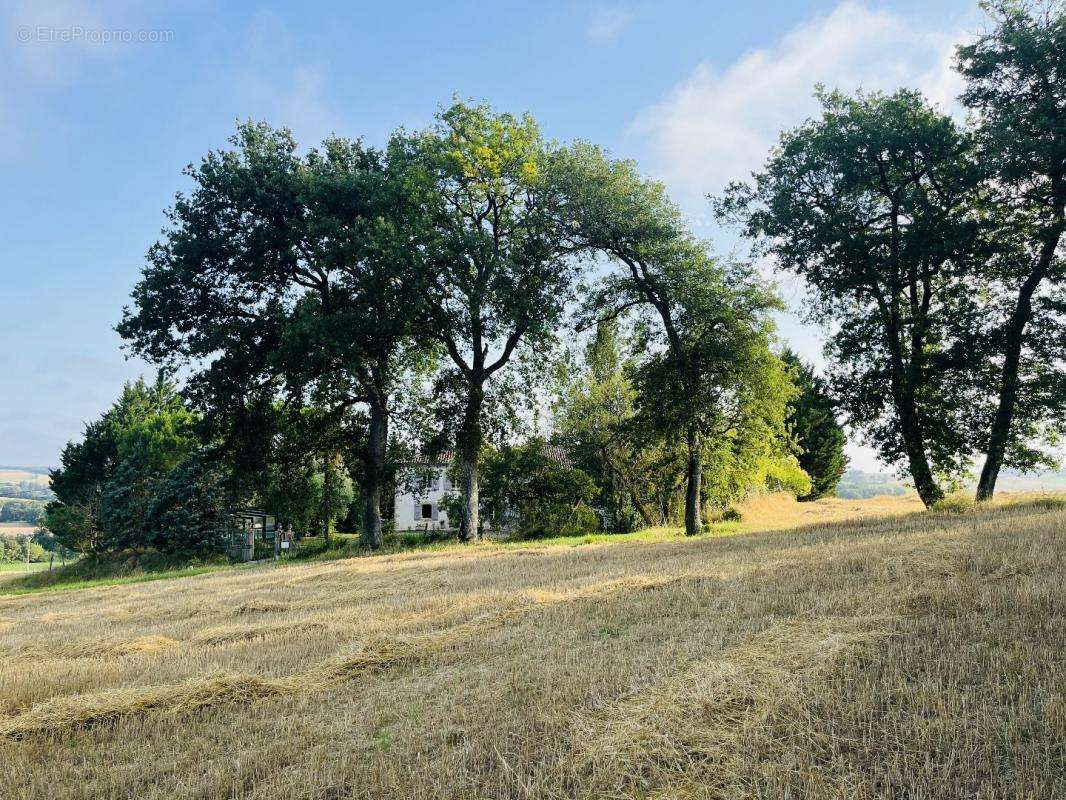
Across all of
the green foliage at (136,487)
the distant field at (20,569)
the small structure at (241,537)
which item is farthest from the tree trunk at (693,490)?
the distant field at (20,569)

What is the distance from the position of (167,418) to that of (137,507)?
1119 cm

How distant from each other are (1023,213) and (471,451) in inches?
807

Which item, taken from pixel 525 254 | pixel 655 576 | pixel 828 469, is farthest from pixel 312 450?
pixel 828 469

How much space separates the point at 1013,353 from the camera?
17906 millimetres

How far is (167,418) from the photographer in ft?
156

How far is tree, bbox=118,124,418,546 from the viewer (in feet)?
80.4

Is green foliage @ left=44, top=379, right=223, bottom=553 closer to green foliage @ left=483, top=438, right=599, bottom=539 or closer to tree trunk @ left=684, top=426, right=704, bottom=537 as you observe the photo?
green foliage @ left=483, top=438, right=599, bottom=539

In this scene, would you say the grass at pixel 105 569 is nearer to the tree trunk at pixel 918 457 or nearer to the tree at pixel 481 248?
the tree at pixel 481 248

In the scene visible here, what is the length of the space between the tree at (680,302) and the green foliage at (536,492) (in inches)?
370

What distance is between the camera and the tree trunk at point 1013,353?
1772cm

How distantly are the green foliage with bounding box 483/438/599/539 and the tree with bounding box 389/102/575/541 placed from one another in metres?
6.27

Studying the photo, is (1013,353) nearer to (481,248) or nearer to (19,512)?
(481,248)

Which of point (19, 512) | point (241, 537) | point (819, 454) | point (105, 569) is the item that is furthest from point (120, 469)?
point (19, 512)

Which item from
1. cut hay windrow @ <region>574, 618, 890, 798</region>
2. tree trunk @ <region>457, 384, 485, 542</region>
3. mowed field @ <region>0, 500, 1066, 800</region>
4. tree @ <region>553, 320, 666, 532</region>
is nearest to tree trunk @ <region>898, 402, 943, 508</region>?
mowed field @ <region>0, 500, 1066, 800</region>
